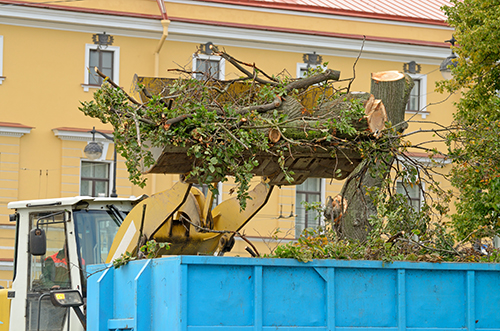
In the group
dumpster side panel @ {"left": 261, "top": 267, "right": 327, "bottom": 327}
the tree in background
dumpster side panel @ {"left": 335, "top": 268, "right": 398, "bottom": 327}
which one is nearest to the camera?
dumpster side panel @ {"left": 261, "top": 267, "right": 327, "bottom": 327}

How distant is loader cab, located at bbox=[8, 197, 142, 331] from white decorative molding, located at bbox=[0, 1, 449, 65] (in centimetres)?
1306

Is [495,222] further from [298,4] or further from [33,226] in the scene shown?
[298,4]

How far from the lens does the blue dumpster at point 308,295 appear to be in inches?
196

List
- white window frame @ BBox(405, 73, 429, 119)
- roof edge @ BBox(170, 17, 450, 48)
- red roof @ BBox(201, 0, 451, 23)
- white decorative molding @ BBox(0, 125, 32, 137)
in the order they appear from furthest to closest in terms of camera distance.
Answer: white window frame @ BBox(405, 73, 429, 119) < red roof @ BBox(201, 0, 451, 23) < roof edge @ BBox(170, 17, 450, 48) < white decorative molding @ BBox(0, 125, 32, 137)

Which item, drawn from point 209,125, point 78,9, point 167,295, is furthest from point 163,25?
point 167,295

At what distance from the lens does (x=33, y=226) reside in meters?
8.05

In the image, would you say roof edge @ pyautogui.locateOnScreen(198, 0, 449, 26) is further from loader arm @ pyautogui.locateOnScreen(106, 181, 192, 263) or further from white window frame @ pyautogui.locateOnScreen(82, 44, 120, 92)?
loader arm @ pyautogui.locateOnScreen(106, 181, 192, 263)

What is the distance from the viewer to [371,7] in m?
23.7

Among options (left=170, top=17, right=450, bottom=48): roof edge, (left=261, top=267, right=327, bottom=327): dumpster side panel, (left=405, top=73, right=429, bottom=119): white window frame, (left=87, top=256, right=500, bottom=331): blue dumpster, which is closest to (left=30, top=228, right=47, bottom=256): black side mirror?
(left=87, top=256, right=500, bottom=331): blue dumpster

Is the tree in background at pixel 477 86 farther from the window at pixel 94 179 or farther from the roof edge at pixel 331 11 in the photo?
the window at pixel 94 179

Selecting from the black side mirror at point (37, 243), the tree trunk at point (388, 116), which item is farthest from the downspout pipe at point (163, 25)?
the black side mirror at point (37, 243)

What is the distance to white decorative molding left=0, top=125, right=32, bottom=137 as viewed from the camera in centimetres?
1953

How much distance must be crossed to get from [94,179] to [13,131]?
2.57 m

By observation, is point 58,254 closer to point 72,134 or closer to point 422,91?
point 72,134
